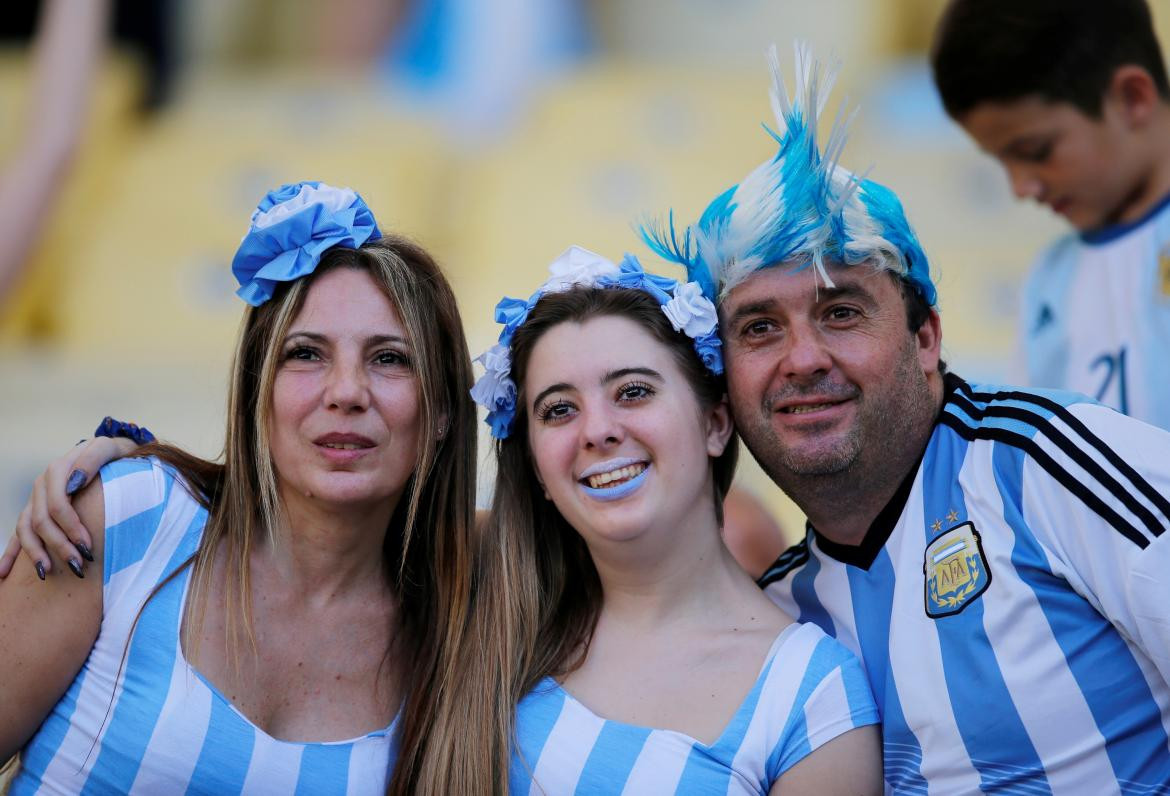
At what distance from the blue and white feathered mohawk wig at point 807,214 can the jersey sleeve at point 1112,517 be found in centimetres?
49

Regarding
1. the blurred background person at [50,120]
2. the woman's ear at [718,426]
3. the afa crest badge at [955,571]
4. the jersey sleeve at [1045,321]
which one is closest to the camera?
the afa crest badge at [955,571]

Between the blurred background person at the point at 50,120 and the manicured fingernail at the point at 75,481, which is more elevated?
the blurred background person at the point at 50,120

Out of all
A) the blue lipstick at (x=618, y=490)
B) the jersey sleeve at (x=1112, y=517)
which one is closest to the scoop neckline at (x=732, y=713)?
the blue lipstick at (x=618, y=490)

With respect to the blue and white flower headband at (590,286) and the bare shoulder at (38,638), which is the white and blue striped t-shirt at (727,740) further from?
the bare shoulder at (38,638)

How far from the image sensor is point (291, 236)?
256cm

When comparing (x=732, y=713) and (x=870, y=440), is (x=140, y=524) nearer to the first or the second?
(x=732, y=713)

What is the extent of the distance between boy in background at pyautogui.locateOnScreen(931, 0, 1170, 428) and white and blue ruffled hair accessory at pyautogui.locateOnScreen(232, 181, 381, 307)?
1689 millimetres

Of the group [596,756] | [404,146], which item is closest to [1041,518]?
[596,756]

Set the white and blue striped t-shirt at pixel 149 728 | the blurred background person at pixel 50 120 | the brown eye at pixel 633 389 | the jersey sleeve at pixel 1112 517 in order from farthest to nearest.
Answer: the blurred background person at pixel 50 120 → the brown eye at pixel 633 389 → the white and blue striped t-shirt at pixel 149 728 → the jersey sleeve at pixel 1112 517

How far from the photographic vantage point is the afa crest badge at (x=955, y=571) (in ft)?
7.03

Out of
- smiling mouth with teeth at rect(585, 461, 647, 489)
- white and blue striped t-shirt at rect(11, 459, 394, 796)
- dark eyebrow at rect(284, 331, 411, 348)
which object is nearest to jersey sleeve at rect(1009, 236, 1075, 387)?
smiling mouth with teeth at rect(585, 461, 647, 489)

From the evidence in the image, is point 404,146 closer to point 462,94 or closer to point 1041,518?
point 462,94

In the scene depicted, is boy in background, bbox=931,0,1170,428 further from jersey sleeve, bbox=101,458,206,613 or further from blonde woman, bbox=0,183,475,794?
jersey sleeve, bbox=101,458,206,613

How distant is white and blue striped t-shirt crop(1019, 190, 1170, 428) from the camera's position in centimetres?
309
